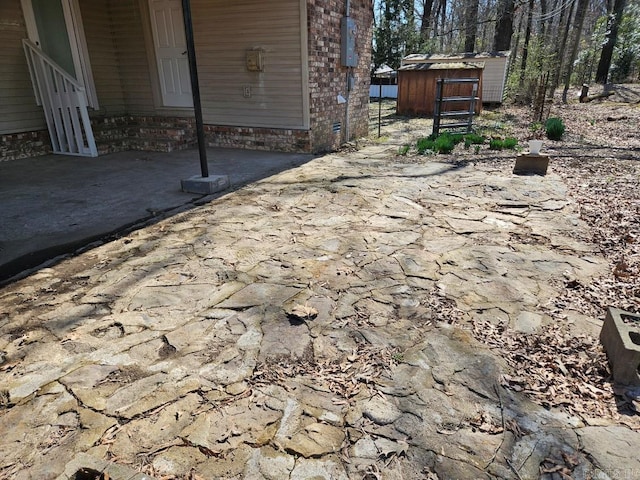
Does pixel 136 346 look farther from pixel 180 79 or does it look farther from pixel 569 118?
pixel 569 118

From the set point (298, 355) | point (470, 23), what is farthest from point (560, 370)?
point (470, 23)

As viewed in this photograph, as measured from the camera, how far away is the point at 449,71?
38.3ft

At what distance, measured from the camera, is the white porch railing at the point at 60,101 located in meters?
6.13

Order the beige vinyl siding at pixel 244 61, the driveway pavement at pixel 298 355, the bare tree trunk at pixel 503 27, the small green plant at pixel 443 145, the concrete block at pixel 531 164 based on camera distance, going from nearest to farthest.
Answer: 1. the driveway pavement at pixel 298 355
2. the concrete block at pixel 531 164
3. the beige vinyl siding at pixel 244 61
4. the small green plant at pixel 443 145
5. the bare tree trunk at pixel 503 27

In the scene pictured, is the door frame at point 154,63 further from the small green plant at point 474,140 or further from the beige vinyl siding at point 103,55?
the small green plant at point 474,140

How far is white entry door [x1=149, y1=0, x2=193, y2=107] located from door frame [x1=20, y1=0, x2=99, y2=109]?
44.3 inches

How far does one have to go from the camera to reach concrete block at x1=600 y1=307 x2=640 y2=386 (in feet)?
5.98

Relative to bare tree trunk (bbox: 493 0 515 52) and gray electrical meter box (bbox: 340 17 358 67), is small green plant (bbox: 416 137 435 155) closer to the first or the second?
gray electrical meter box (bbox: 340 17 358 67)

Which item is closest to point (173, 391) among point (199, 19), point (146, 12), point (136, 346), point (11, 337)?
point (136, 346)

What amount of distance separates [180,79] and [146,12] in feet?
3.94

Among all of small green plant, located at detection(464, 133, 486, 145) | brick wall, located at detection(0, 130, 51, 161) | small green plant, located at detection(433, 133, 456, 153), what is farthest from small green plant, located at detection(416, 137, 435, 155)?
brick wall, located at detection(0, 130, 51, 161)

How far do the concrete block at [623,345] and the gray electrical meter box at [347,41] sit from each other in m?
6.35

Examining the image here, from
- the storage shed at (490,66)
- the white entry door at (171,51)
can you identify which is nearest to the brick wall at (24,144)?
the white entry door at (171,51)

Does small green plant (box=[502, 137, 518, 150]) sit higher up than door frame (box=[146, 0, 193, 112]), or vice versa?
door frame (box=[146, 0, 193, 112])
